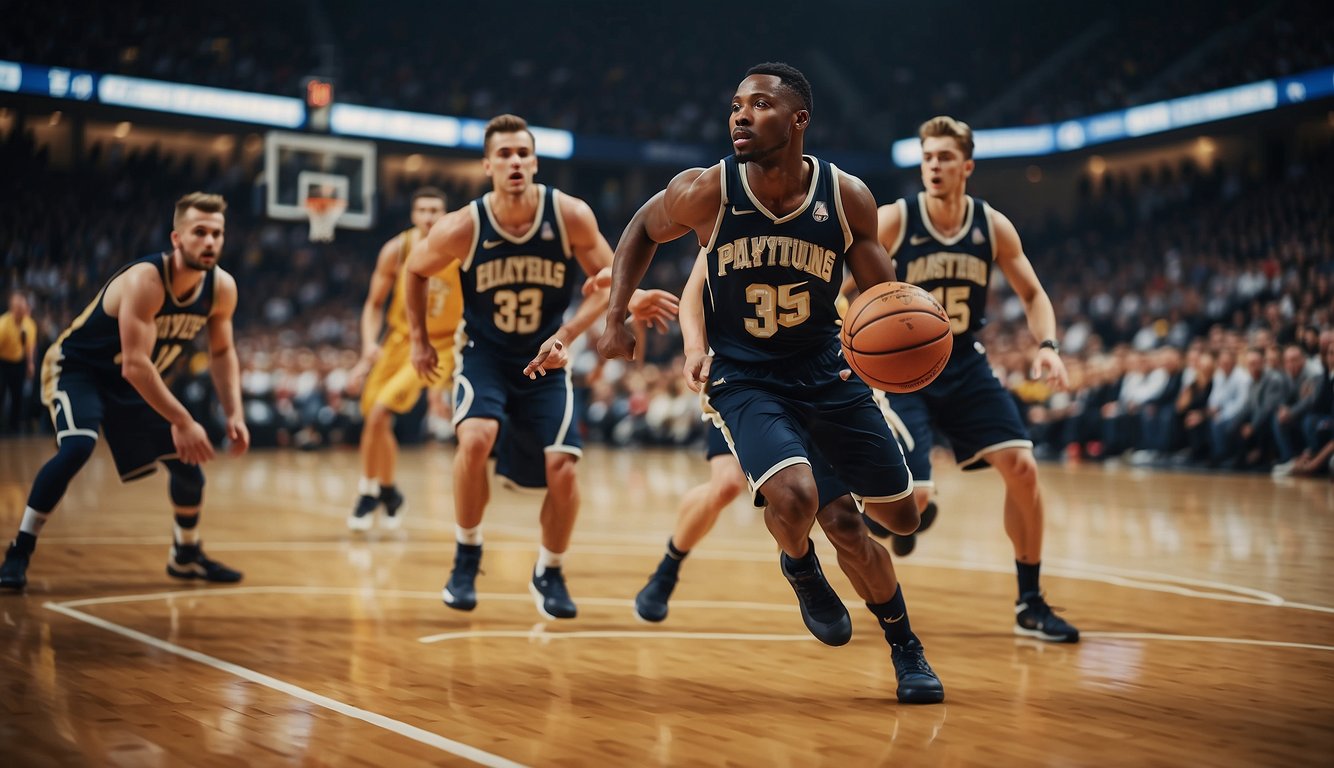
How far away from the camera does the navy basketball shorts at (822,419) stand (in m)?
4.15

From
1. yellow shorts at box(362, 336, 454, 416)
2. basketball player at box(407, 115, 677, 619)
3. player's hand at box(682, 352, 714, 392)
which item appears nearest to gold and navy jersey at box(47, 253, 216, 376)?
basketball player at box(407, 115, 677, 619)

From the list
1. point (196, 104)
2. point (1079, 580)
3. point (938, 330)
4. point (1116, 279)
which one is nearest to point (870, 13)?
→ point (1116, 279)

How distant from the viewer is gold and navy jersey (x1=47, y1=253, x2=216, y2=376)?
20.5 feet

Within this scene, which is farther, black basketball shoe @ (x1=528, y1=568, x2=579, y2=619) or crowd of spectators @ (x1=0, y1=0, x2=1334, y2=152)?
crowd of spectators @ (x1=0, y1=0, x2=1334, y2=152)

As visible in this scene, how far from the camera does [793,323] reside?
4.25 meters

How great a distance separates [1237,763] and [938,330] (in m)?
1.55

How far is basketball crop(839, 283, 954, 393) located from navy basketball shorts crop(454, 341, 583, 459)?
1.94 m

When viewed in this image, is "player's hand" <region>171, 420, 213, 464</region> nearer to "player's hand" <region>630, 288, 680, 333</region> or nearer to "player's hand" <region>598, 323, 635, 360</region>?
"player's hand" <region>630, 288, 680, 333</region>

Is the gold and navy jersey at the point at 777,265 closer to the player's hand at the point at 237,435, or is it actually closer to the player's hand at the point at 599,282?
the player's hand at the point at 599,282

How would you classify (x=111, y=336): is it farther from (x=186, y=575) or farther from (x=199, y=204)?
(x=186, y=575)

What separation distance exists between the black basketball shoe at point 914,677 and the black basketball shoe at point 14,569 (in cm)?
436

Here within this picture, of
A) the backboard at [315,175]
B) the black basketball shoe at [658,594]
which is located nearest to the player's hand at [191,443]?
the black basketball shoe at [658,594]

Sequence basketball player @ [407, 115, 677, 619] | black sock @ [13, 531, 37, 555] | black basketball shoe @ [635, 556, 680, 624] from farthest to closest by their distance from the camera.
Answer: black sock @ [13, 531, 37, 555] < basketball player @ [407, 115, 677, 619] < black basketball shoe @ [635, 556, 680, 624]

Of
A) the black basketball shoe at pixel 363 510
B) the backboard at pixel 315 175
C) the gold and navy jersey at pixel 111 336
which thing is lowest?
the black basketball shoe at pixel 363 510
